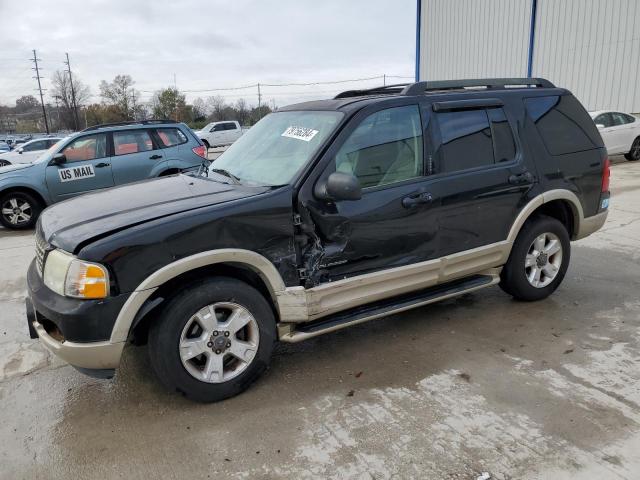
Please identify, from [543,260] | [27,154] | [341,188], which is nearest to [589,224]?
[543,260]

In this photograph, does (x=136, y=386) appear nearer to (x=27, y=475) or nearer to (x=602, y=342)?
(x=27, y=475)

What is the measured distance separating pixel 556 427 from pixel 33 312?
3193 mm

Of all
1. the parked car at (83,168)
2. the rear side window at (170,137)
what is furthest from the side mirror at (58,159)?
the rear side window at (170,137)

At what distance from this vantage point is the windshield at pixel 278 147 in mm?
3590

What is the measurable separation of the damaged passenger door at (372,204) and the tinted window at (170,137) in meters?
7.13

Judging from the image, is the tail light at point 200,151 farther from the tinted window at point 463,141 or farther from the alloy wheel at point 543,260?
the alloy wheel at point 543,260

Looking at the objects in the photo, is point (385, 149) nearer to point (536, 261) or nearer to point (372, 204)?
point (372, 204)

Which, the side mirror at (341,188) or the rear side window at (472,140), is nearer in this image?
the side mirror at (341,188)

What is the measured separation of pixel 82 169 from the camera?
9.38 metres

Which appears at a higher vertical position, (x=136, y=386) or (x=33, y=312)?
(x=33, y=312)

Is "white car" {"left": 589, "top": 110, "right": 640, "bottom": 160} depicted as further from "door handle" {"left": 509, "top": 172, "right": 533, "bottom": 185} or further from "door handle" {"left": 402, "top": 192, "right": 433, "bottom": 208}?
"door handle" {"left": 402, "top": 192, "right": 433, "bottom": 208}

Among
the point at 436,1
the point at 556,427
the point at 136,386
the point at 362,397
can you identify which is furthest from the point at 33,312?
the point at 436,1

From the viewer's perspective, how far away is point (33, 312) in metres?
3.26

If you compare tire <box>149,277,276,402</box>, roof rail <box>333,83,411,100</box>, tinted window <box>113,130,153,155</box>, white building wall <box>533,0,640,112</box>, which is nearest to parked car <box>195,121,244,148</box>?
white building wall <box>533,0,640,112</box>
